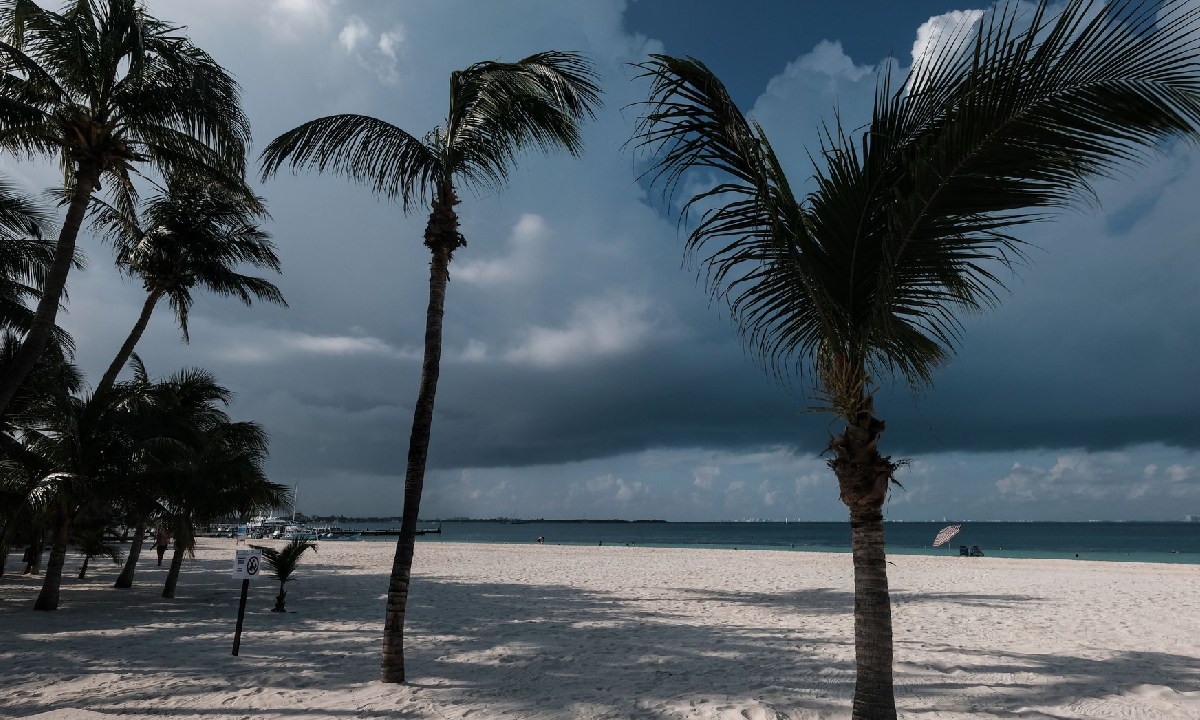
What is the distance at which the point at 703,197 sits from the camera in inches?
191

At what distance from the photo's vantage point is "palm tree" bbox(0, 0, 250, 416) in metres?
9.55

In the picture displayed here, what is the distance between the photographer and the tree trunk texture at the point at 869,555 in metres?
4.39

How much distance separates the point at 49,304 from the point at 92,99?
128 inches

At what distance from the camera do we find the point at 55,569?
12641 mm

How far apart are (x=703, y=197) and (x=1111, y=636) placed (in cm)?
1072

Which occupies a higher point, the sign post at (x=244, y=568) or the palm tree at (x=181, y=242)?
the palm tree at (x=181, y=242)

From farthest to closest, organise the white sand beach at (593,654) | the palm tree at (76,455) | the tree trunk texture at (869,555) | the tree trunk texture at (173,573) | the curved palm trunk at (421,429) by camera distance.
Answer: the tree trunk texture at (173,573)
the palm tree at (76,455)
the curved palm trunk at (421,429)
the white sand beach at (593,654)
the tree trunk texture at (869,555)

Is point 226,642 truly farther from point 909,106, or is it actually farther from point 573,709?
point 909,106

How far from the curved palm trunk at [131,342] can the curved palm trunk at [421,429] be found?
1001 cm

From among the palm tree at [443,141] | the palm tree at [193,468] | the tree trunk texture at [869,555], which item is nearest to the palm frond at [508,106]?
the palm tree at [443,141]

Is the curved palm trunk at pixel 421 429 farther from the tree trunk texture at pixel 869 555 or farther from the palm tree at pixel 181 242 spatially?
the palm tree at pixel 181 242

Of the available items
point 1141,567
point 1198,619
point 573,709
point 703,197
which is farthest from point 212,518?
point 1141,567

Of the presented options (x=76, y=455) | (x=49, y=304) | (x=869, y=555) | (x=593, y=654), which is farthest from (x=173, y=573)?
(x=869, y=555)

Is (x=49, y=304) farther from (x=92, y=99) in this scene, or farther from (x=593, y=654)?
(x=593, y=654)
